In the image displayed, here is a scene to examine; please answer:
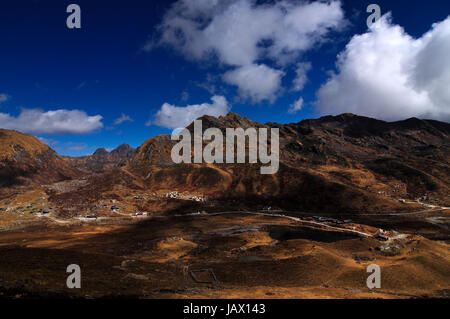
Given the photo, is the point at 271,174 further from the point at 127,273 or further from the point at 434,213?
the point at 127,273

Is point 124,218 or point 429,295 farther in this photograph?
point 124,218

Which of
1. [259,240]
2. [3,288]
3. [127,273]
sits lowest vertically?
[259,240]
